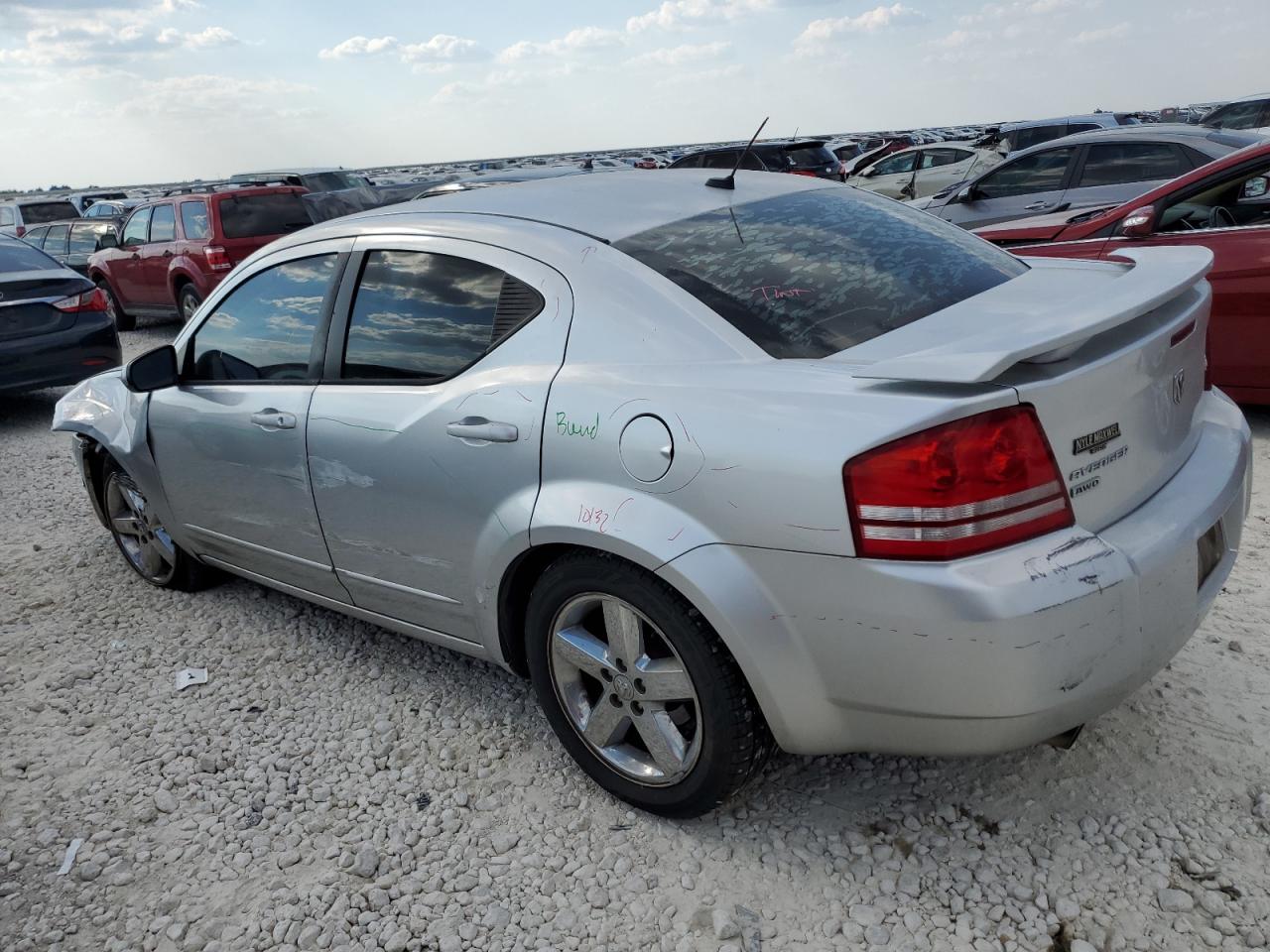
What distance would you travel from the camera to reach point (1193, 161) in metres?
8.95

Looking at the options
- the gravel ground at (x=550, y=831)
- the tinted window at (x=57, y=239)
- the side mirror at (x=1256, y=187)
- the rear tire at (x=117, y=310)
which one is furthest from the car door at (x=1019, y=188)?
the tinted window at (x=57, y=239)

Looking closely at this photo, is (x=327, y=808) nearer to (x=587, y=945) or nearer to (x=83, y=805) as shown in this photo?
(x=83, y=805)

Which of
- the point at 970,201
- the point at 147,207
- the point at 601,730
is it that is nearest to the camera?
the point at 601,730

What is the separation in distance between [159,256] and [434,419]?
10892mm

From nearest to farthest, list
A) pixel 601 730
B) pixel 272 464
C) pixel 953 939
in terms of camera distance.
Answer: pixel 953 939, pixel 601 730, pixel 272 464

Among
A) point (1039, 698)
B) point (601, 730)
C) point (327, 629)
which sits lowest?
point (327, 629)

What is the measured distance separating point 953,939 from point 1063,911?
260 mm

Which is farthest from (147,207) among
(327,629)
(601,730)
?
(601,730)

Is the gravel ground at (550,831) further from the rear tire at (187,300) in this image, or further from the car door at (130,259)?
the car door at (130,259)

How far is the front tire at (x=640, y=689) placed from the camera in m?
2.35

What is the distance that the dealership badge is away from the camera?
84.3 inches

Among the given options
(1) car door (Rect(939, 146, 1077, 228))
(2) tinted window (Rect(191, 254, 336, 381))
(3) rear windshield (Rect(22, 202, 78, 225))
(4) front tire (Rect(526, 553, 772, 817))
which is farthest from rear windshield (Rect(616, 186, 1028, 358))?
(3) rear windshield (Rect(22, 202, 78, 225))

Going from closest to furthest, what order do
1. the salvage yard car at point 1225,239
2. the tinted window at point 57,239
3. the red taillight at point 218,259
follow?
the salvage yard car at point 1225,239
the red taillight at point 218,259
the tinted window at point 57,239

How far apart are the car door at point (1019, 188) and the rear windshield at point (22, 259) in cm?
820
